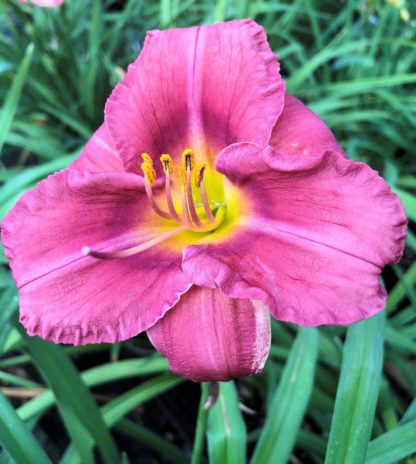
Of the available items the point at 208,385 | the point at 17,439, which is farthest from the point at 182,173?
the point at 17,439

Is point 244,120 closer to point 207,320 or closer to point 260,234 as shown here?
point 260,234

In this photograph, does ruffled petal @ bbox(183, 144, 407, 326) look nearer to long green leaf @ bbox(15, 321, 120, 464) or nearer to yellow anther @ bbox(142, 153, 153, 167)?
yellow anther @ bbox(142, 153, 153, 167)

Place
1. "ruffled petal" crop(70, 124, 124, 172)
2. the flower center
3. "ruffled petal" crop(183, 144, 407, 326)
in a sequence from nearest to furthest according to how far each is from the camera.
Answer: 1. "ruffled petal" crop(183, 144, 407, 326)
2. the flower center
3. "ruffled petal" crop(70, 124, 124, 172)

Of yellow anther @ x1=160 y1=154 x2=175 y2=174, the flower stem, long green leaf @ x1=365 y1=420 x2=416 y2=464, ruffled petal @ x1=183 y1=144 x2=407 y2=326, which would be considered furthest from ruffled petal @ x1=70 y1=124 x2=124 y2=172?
long green leaf @ x1=365 y1=420 x2=416 y2=464

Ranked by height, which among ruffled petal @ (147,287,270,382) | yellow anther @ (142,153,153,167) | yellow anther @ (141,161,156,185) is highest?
yellow anther @ (142,153,153,167)

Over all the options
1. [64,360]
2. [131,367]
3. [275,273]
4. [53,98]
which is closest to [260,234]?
[275,273]
